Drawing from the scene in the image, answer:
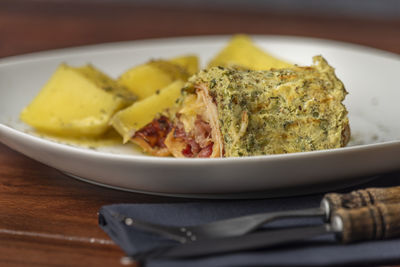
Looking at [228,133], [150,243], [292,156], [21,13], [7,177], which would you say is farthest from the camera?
[21,13]

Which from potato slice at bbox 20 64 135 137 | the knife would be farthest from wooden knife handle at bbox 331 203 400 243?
potato slice at bbox 20 64 135 137

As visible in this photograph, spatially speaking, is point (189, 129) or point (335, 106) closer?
point (335, 106)

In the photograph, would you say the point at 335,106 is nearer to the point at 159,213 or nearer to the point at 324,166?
the point at 324,166

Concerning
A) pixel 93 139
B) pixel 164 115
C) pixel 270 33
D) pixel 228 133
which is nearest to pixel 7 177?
pixel 93 139

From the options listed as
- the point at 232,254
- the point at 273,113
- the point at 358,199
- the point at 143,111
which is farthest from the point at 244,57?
the point at 232,254

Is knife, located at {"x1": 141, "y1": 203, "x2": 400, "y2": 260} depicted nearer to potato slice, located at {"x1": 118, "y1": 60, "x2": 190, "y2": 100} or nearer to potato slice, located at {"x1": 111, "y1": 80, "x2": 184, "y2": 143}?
potato slice, located at {"x1": 111, "y1": 80, "x2": 184, "y2": 143}

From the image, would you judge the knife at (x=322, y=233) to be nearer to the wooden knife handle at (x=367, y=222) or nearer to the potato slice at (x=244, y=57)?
the wooden knife handle at (x=367, y=222)
